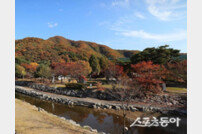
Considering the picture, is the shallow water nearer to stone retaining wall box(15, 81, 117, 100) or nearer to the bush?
stone retaining wall box(15, 81, 117, 100)

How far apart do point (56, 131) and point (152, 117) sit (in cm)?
763

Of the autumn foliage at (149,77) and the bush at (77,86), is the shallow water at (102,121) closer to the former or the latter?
the bush at (77,86)

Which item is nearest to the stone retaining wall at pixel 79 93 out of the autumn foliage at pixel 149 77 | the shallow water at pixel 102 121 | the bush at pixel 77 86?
the bush at pixel 77 86

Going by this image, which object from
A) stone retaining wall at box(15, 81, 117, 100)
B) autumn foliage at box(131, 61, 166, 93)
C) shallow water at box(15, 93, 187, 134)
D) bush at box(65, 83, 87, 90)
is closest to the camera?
shallow water at box(15, 93, 187, 134)

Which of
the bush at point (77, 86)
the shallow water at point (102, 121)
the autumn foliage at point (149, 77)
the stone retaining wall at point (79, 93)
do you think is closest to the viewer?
the shallow water at point (102, 121)

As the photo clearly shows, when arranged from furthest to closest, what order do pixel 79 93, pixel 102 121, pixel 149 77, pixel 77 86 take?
pixel 77 86, pixel 79 93, pixel 149 77, pixel 102 121

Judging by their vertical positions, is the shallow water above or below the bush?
below

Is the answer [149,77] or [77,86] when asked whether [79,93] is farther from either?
[149,77]

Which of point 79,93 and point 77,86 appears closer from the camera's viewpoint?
point 79,93

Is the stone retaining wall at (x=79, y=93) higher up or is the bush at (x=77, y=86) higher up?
the bush at (x=77, y=86)

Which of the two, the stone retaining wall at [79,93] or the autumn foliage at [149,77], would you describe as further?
the stone retaining wall at [79,93]

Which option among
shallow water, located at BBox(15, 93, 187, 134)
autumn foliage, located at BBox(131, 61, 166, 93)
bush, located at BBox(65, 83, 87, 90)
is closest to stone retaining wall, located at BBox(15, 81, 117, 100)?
bush, located at BBox(65, 83, 87, 90)

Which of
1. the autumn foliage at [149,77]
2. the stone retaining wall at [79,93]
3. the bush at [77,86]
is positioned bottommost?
the stone retaining wall at [79,93]

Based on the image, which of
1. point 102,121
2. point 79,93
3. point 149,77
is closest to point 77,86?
point 79,93
